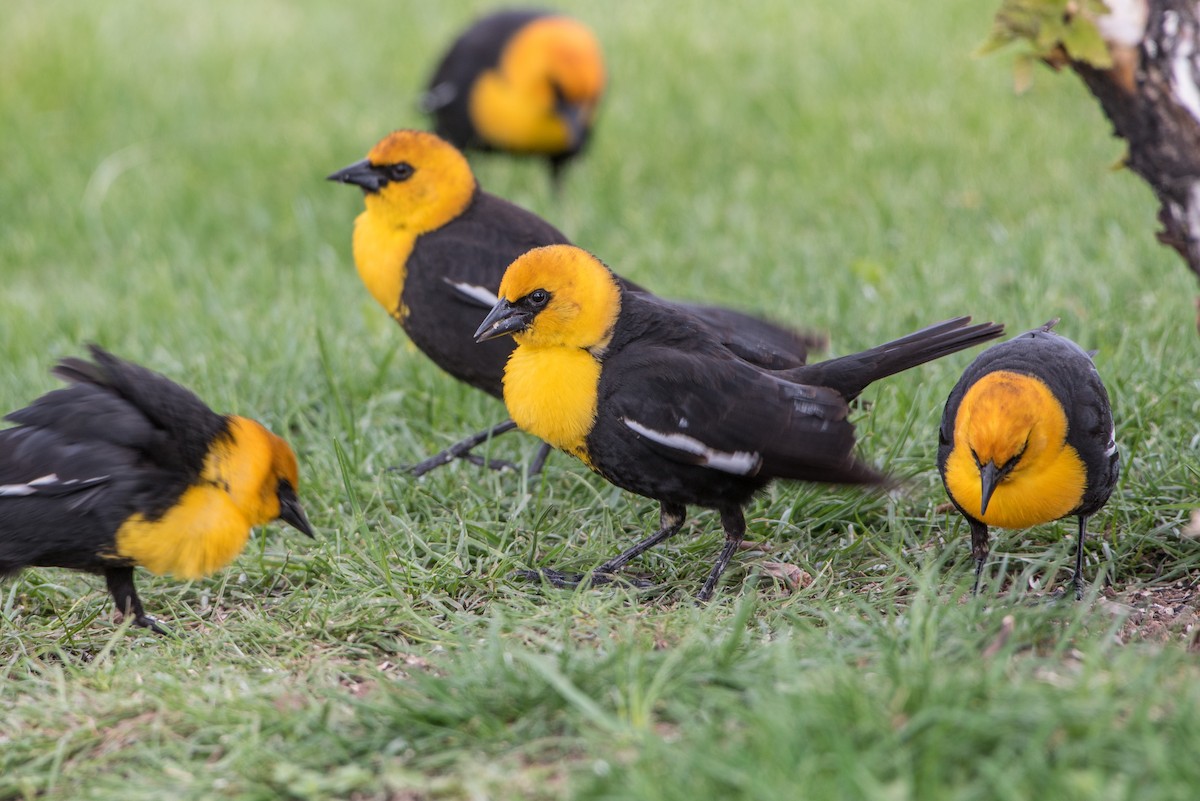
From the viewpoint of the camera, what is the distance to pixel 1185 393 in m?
4.86

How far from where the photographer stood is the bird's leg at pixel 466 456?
4.98 m

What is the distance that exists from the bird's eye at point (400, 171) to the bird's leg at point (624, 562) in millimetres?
1922

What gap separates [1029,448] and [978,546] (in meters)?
0.42

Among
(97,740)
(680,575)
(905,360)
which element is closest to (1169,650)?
(905,360)

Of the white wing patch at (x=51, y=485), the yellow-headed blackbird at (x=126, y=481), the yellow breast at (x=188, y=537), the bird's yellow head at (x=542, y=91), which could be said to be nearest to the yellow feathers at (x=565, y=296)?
the yellow-headed blackbird at (x=126, y=481)

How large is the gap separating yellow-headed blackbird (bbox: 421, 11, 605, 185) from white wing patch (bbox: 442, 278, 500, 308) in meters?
3.87

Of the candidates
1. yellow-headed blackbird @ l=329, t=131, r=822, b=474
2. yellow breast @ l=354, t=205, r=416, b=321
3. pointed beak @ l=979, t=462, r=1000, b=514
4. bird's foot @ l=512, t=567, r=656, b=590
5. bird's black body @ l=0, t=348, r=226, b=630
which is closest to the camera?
pointed beak @ l=979, t=462, r=1000, b=514

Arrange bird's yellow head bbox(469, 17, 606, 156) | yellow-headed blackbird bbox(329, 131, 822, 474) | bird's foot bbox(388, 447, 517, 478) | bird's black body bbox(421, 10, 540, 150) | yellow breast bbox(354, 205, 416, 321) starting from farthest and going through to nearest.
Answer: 1. bird's black body bbox(421, 10, 540, 150)
2. bird's yellow head bbox(469, 17, 606, 156)
3. yellow breast bbox(354, 205, 416, 321)
4. yellow-headed blackbird bbox(329, 131, 822, 474)
5. bird's foot bbox(388, 447, 517, 478)

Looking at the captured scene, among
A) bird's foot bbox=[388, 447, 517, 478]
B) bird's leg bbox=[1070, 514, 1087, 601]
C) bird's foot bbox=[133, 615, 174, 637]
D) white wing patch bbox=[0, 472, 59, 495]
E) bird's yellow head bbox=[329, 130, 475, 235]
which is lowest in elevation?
bird's foot bbox=[133, 615, 174, 637]

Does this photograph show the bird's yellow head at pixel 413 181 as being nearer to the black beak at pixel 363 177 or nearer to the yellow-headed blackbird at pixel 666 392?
the black beak at pixel 363 177

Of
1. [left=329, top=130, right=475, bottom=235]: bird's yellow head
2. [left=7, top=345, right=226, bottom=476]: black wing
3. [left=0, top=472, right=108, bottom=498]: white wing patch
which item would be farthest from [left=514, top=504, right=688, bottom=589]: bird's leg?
[left=329, top=130, right=475, bottom=235]: bird's yellow head

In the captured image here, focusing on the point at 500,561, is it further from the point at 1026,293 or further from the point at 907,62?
the point at 907,62

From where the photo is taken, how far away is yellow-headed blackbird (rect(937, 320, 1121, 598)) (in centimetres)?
375

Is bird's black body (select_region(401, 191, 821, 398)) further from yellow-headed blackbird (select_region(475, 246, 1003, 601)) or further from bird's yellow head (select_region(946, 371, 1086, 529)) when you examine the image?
bird's yellow head (select_region(946, 371, 1086, 529))
